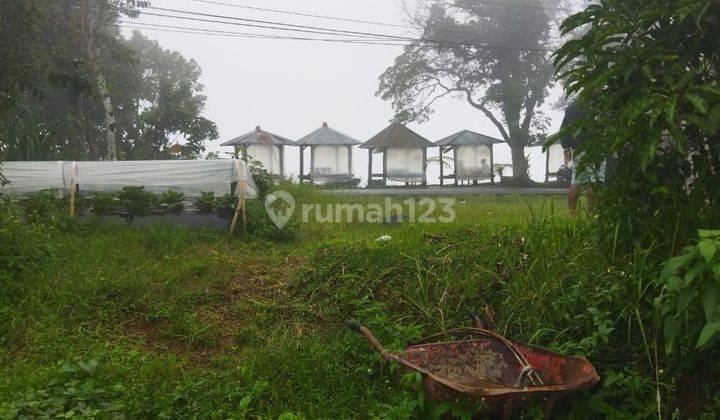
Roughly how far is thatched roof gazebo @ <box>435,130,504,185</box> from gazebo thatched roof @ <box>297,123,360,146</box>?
3.03 m

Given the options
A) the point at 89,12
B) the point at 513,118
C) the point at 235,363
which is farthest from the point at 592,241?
the point at 513,118

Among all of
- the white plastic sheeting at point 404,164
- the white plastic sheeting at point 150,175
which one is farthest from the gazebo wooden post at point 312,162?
the white plastic sheeting at point 150,175

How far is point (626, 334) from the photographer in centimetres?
288

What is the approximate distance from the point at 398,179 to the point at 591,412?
1563cm

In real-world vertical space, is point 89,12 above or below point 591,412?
above

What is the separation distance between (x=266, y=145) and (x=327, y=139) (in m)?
1.83

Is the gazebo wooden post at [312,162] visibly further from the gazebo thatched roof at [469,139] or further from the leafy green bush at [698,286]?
the leafy green bush at [698,286]

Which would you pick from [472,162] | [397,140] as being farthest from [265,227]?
[472,162]

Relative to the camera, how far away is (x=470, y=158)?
1884 centimetres

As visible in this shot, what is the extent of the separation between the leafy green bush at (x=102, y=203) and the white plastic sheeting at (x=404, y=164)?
1235cm

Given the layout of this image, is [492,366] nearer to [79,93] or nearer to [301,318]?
[301,318]

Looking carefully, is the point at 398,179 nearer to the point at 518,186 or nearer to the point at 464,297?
the point at 518,186

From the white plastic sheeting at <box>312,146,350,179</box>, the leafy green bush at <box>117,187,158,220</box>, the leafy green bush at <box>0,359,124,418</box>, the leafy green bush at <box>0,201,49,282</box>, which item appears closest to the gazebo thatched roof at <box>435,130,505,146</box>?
the white plastic sheeting at <box>312,146,350,179</box>

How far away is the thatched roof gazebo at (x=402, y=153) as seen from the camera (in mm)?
17989
